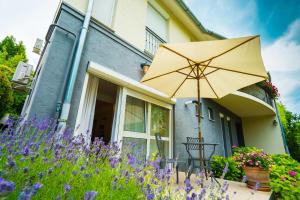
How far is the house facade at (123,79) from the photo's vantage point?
3.00m

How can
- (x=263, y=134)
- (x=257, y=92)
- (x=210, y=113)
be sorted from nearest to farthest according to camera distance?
1. (x=210, y=113)
2. (x=257, y=92)
3. (x=263, y=134)

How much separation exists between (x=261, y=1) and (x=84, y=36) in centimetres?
1616

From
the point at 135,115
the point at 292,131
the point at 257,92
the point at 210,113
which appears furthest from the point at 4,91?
the point at 292,131

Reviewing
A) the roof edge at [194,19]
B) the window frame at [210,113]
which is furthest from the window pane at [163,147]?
the roof edge at [194,19]

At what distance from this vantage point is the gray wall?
2.75 m

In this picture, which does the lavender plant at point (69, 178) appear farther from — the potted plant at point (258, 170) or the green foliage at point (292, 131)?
the green foliage at point (292, 131)

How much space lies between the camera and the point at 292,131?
12.3m

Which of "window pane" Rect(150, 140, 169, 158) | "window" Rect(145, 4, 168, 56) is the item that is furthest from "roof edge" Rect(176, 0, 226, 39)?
→ "window pane" Rect(150, 140, 169, 158)

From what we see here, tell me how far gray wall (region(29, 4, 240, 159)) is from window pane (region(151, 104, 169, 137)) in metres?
0.38

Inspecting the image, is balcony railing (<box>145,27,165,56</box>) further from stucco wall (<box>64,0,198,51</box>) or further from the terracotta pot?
the terracotta pot

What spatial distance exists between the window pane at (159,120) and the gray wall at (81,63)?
0.38 meters

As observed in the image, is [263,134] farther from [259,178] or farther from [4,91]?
[4,91]

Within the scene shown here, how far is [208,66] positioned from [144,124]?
2.37 meters

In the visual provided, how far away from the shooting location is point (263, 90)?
29.8 feet
